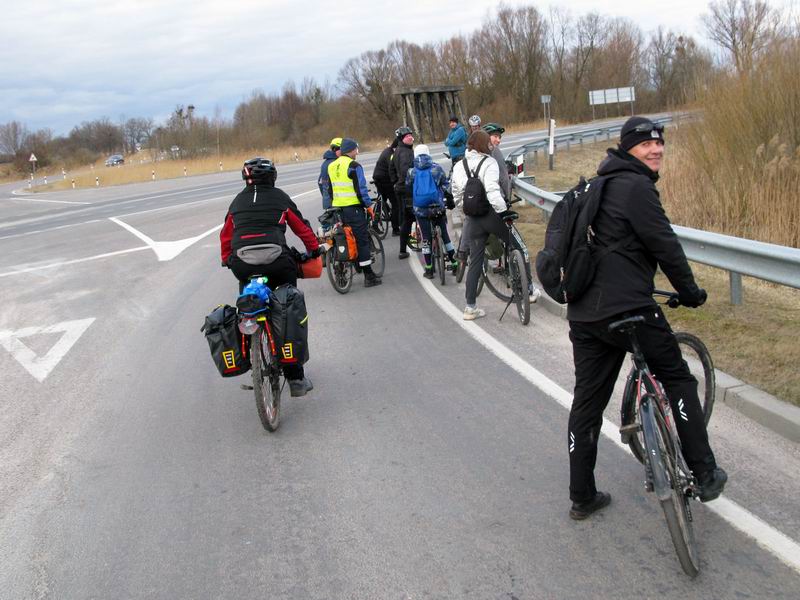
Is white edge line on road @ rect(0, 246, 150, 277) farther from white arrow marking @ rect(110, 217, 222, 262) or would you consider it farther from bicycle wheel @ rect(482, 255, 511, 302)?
bicycle wheel @ rect(482, 255, 511, 302)

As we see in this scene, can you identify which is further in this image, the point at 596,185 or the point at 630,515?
the point at 630,515

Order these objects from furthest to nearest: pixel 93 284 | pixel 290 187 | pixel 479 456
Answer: pixel 290 187 → pixel 93 284 → pixel 479 456

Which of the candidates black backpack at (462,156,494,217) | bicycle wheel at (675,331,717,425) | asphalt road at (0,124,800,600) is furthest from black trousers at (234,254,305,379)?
bicycle wheel at (675,331,717,425)

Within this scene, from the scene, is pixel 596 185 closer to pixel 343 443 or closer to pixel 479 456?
pixel 479 456

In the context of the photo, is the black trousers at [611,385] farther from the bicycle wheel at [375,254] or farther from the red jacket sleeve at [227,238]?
the bicycle wheel at [375,254]

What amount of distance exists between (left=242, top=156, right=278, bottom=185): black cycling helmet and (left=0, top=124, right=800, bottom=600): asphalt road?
1.82 meters

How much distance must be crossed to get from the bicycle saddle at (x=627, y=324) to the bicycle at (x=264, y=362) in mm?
2814

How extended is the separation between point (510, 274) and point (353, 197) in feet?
10.5

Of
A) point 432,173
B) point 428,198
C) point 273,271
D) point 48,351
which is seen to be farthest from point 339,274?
point 273,271

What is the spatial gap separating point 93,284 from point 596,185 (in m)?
10.6

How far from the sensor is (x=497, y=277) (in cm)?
969

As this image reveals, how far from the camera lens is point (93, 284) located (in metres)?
12.8

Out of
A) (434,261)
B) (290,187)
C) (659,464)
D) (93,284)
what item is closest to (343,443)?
(659,464)

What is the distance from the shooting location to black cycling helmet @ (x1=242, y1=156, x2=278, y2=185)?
20.9 feet
